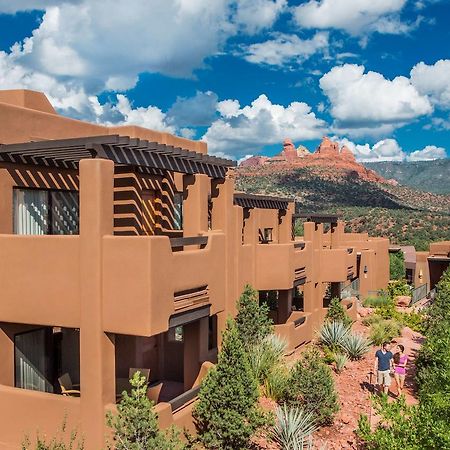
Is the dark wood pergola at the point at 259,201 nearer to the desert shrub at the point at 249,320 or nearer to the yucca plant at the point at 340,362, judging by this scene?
the desert shrub at the point at 249,320

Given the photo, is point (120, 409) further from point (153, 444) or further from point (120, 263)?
point (120, 263)

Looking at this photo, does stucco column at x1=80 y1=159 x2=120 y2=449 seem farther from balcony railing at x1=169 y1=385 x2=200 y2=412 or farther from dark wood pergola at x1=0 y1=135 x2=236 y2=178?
balcony railing at x1=169 y1=385 x2=200 y2=412

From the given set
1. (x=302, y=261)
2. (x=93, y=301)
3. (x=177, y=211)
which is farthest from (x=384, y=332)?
(x=93, y=301)

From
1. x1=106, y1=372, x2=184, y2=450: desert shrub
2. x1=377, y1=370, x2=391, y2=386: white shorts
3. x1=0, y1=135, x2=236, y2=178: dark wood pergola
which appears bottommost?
x1=377, y1=370, x2=391, y2=386: white shorts

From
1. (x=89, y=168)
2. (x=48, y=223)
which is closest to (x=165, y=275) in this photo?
(x=89, y=168)

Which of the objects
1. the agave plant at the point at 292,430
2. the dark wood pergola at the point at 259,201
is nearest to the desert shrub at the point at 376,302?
the dark wood pergola at the point at 259,201

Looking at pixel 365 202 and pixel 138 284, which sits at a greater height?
pixel 365 202

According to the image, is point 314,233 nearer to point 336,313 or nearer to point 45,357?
point 336,313

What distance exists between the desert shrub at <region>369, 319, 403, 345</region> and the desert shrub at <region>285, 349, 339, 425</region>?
8.28 meters

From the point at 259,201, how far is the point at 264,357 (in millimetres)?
7147

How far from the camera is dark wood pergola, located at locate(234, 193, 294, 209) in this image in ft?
61.6

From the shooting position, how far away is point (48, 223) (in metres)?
12.5

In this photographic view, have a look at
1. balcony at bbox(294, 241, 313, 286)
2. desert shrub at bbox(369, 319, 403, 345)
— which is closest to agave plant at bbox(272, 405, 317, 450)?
balcony at bbox(294, 241, 313, 286)

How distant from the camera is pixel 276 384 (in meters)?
13.7
